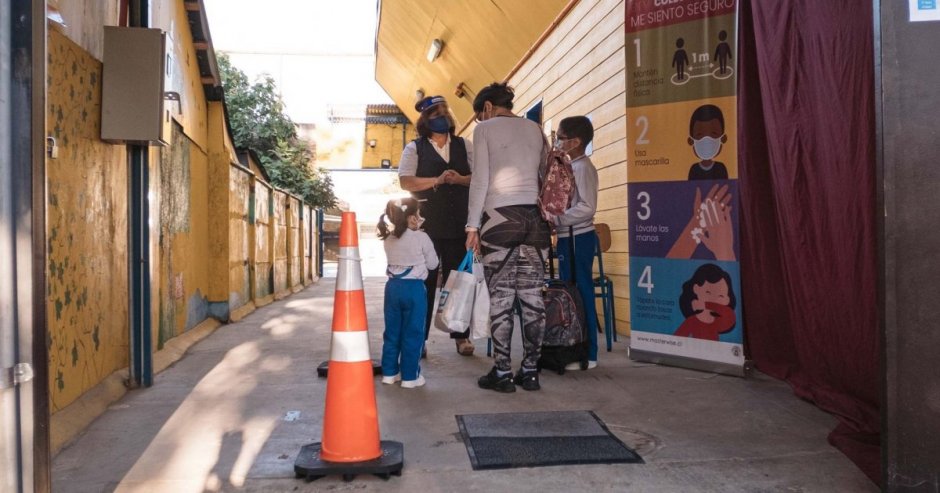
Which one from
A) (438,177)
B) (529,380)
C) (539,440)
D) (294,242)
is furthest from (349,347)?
(294,242)

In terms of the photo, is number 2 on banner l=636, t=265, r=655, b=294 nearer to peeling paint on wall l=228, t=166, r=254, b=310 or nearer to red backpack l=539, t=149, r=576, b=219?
red backpack l=539, t=149, r=576, b=219

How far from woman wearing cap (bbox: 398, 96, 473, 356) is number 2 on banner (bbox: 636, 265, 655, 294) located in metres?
1.26

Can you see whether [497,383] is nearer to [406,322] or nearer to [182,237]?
[406,322]

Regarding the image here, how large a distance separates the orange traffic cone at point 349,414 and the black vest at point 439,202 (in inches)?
90.3

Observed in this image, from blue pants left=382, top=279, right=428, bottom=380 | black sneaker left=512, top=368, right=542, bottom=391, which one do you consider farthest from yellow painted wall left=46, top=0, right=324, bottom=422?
black sneaker left=512, top=368, right=542, bottom=391

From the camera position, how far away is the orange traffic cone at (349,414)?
255 centimetres

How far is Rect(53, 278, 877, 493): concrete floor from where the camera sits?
2.52 metres

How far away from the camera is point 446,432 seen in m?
3.14

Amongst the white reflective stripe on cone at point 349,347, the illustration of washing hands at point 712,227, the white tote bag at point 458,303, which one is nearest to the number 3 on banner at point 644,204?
the illustration of washing hands at point 712,227

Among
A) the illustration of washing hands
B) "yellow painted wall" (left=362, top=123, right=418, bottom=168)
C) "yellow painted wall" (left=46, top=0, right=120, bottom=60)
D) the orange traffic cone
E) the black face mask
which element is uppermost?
"yellow painted wall" (left=362, top=123, right=418, bottom=168)

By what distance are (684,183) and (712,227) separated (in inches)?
13.8

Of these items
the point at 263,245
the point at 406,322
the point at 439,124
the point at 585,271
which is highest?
the point at 439,124

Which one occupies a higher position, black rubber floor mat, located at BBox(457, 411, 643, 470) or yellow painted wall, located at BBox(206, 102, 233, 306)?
yellow painted wall, located at BBox(206, 102, 233, 306)

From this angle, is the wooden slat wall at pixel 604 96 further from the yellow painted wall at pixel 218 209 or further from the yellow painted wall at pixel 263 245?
the yellow painted wall at pixel 263 245
